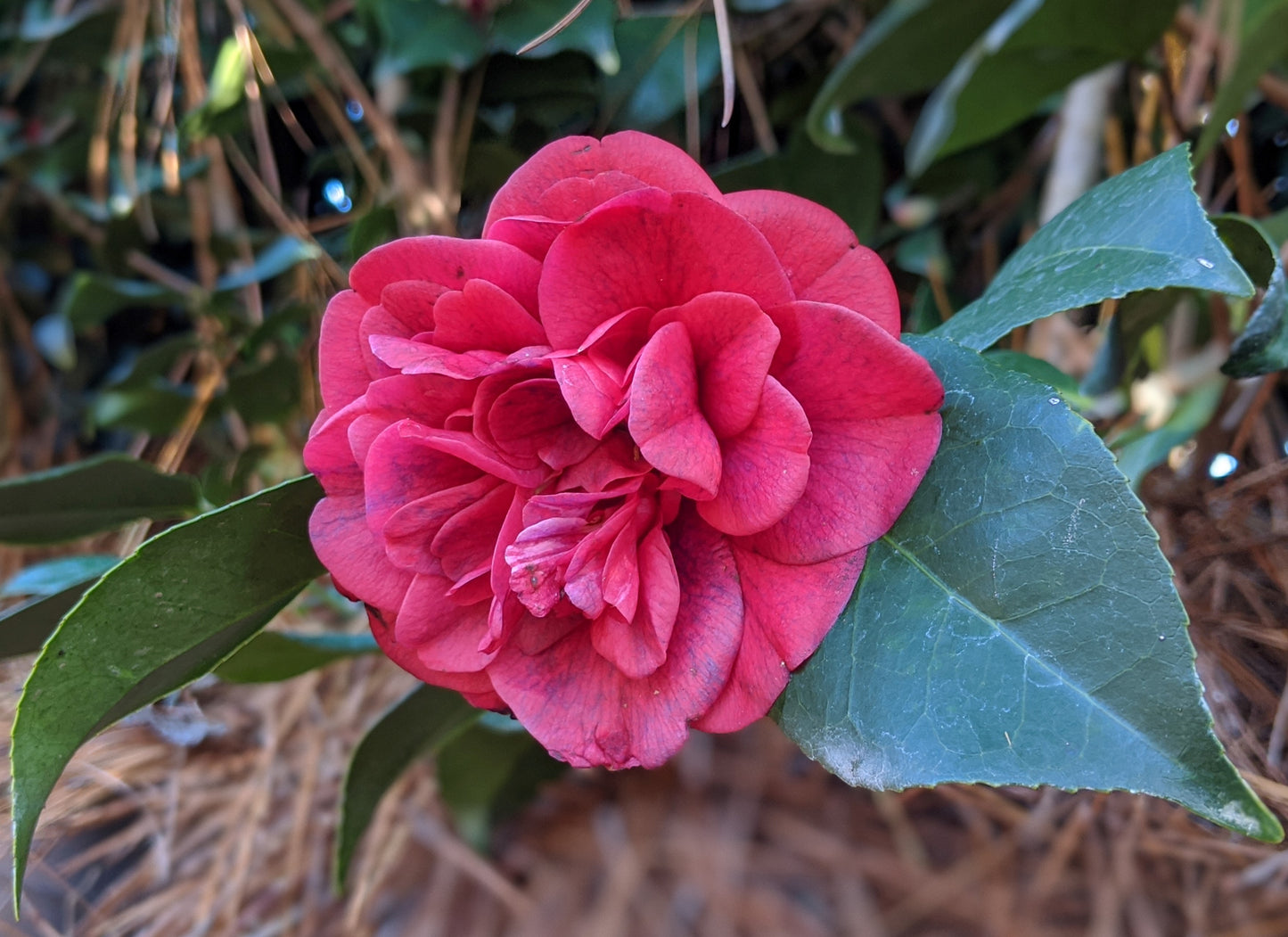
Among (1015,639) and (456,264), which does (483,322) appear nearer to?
(456,264)

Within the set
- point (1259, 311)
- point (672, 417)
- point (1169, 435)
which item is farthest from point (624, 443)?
point (1169, 435)

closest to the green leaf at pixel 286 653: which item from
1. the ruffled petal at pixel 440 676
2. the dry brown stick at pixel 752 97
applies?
the ruffled petal at pixel 440 676

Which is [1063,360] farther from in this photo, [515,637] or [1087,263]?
[515,637]

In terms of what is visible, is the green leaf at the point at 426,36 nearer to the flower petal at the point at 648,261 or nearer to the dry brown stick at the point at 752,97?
the dry brown stick at the point at 752,97

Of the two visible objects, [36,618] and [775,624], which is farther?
[36,618]

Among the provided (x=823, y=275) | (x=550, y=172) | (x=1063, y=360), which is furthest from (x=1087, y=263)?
(x=1063, y=360)

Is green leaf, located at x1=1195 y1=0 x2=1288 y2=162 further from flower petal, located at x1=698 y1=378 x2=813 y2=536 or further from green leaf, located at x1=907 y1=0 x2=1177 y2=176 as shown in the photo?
flower petal, located at x1=698 y1=378 x2=813 y2=536
